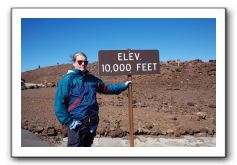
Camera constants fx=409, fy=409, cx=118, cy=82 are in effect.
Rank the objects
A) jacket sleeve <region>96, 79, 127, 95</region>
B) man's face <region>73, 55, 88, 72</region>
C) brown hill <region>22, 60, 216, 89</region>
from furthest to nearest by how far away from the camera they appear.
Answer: brown hill <region>22, 60, 216, 89</region> → jacket sleeve <region>96, 79, 127, 95</region> → man's face <region>73, 55, 88, 72</region>

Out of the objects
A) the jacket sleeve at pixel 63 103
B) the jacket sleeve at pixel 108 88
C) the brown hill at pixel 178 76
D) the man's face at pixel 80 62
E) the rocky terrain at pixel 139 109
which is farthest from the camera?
the brown hill at pixel 178 76

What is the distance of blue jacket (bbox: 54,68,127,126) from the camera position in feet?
12.7

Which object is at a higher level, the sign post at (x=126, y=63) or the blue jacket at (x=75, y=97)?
the sign post at (x=126, y=63)

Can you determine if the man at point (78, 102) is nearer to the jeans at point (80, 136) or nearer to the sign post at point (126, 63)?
the jeans at point (80, 136)

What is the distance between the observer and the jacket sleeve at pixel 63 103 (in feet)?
12.6

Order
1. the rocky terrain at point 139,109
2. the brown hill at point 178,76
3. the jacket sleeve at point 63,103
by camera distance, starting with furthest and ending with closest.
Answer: the brown hill at point 178,76, the rocky terrain at point 139,109, the jacket sleeve at point 63,103

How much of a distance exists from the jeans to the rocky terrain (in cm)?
73

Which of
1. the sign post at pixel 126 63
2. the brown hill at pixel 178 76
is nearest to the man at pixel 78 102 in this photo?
the sign post at pixel 126 63

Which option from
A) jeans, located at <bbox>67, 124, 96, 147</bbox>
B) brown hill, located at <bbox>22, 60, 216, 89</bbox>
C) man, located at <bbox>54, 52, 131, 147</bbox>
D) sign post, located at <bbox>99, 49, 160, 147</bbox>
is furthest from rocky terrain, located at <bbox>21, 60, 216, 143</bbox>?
jeans, located at <bbox>67, 124, 96, 147</bbox>

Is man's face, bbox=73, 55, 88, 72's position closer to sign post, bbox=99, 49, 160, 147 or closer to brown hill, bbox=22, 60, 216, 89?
sign post, bbox=99, 49, 160, 147
